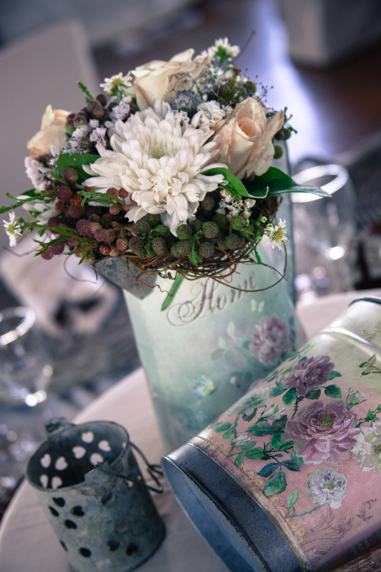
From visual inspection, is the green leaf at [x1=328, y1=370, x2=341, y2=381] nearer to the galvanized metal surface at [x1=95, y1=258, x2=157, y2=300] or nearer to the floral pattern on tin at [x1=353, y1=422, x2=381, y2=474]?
the floral pattern on tin at [x1=353, y1=422, x2=381, y2=474]

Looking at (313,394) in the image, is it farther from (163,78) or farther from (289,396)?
(163,78)

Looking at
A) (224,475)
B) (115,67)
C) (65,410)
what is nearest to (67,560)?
(224,475)

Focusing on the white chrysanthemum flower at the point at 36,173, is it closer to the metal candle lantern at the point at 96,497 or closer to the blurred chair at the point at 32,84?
the metal candle lantern at the point at 96,497

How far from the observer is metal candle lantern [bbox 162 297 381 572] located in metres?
0.44

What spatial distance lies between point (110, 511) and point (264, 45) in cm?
431

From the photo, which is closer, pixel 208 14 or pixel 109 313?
pixel 109 313

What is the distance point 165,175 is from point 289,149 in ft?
6.81

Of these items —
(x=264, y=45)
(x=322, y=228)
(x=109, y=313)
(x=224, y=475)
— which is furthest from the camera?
(x=264, y=45)

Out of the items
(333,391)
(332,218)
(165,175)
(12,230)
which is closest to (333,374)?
(333,391)

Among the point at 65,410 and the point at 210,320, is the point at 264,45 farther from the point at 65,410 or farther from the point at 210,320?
the point at 210,320

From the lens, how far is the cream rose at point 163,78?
53 centimetres

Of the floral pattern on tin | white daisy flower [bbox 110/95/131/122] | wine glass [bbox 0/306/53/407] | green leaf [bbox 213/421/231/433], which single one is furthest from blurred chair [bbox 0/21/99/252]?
the floral pattern on tin

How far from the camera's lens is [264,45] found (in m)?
4.21

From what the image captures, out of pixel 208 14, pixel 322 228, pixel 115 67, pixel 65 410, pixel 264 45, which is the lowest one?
pixel 65 410
